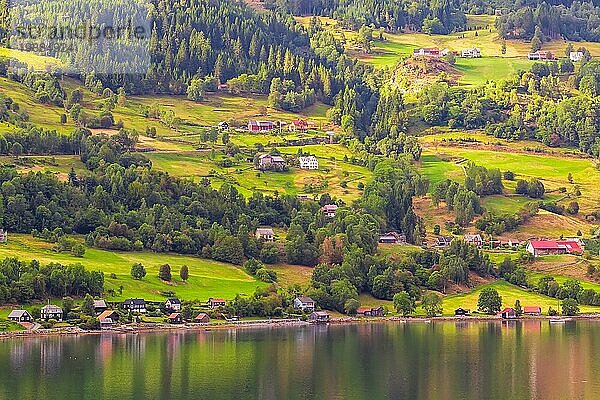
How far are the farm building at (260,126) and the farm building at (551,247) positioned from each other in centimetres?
5349

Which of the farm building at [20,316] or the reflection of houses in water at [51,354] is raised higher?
the reflection of houses in water at [51,354]

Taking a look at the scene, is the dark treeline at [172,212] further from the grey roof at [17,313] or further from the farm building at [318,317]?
the grey roof at [17,313]

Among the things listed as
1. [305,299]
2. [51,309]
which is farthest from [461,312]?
[51,309]

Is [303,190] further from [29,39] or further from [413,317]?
[29,39]

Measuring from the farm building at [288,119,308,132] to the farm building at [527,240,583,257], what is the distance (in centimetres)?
5244

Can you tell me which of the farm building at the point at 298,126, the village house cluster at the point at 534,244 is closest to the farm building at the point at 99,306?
the village house cluster at the point at 534,244

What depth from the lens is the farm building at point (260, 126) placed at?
180500 millimetres

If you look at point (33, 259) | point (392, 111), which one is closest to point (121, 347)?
point (33, 259)

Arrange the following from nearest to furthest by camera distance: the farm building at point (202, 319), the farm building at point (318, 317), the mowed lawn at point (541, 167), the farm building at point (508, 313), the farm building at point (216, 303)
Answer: the farm building at point (202, 319) → the farm building at point (216, 303) → the farm building at point (318, 317) → the farm building at point (508, 313) → the mowed lawn at point (541, 167)

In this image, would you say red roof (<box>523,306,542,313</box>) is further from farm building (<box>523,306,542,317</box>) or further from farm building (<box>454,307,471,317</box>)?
farm building (<box>454,307,471,317</box>)

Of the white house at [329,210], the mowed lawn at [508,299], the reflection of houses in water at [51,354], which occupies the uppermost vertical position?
the reflection of houses in water at [51,354]

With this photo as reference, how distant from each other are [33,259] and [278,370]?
3752cm

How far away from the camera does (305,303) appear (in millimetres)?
114062

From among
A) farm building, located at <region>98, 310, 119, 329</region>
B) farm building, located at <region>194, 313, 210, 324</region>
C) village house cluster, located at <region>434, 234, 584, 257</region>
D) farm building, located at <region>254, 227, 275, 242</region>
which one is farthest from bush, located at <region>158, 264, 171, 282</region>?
village house cluster, located at <region>434, 234, 584, 257</region>
